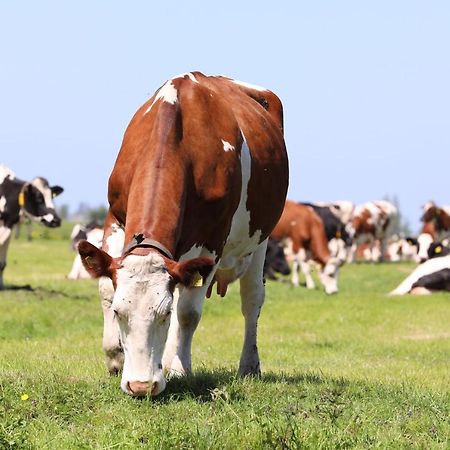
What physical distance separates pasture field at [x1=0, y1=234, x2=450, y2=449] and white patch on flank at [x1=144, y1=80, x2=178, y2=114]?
2.45 meters

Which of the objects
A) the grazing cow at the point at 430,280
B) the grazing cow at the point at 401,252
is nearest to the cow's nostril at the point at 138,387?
the grazing cow at the point at 430,280

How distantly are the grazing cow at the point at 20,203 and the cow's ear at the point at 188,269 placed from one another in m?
16.4

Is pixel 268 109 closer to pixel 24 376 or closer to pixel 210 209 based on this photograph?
pixel 210 209

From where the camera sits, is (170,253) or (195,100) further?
(195,100)

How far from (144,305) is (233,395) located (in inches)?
43.8

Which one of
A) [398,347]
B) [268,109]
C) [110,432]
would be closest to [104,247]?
[110,432]

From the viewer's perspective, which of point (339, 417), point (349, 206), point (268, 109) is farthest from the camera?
point (349, 206)

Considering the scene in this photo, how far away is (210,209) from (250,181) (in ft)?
3.39

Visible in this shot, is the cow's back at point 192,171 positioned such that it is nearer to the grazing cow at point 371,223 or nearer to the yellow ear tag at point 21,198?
the yellow ear tag at point 21,198

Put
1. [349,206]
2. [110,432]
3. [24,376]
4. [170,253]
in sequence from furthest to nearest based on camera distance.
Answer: [349,206] → [24,376] → [170,253] → [110,432]

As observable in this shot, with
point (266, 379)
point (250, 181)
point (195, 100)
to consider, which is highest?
point (195, 100)

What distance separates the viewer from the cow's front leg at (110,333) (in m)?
8.59

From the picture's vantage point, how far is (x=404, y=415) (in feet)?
24.7

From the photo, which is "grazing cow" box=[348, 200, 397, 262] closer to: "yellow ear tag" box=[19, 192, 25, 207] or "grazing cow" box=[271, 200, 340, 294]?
"grazing cow" box=[271, 200, 340, 294]
